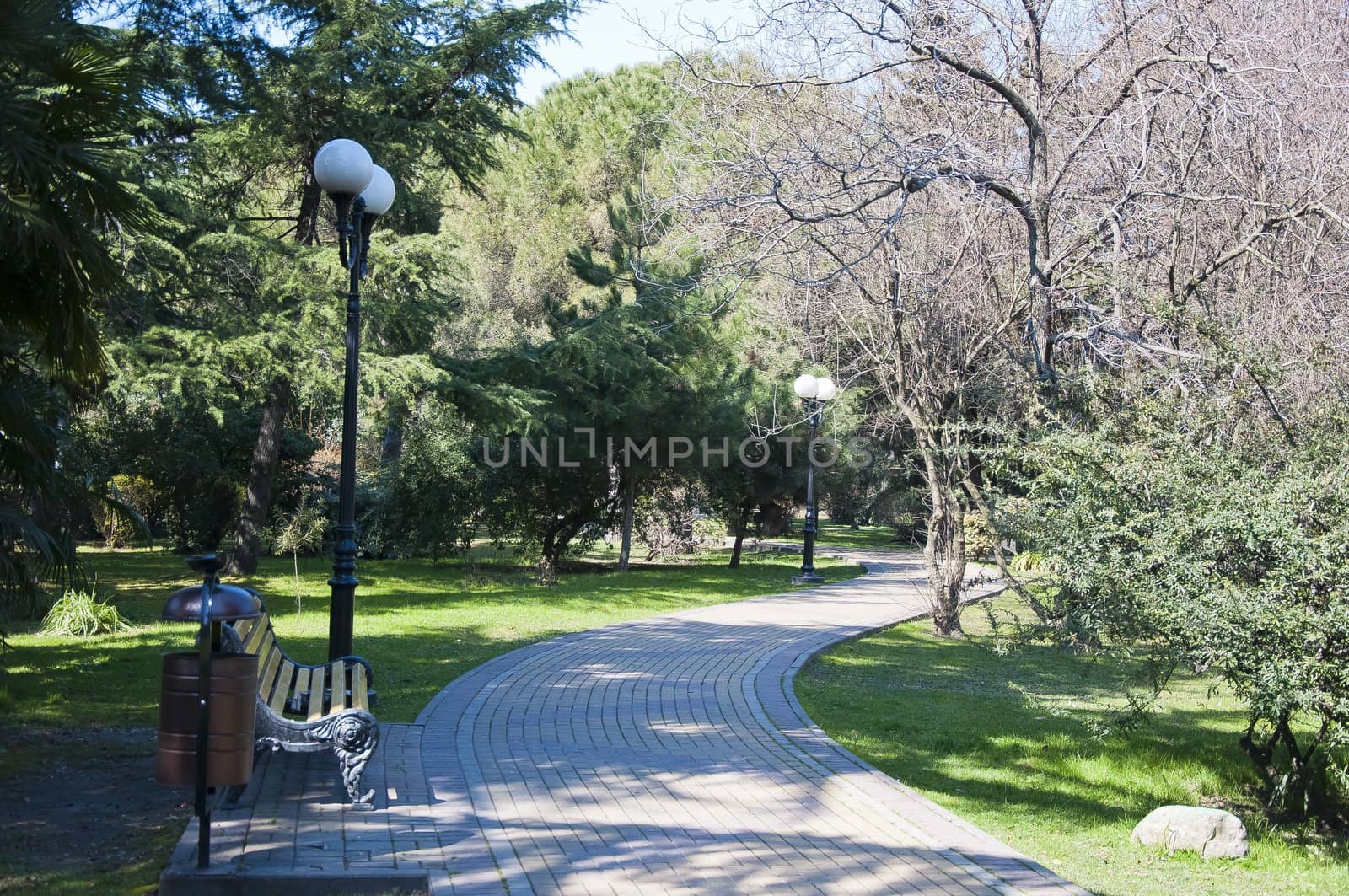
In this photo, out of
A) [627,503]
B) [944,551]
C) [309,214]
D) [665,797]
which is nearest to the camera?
[665,797]

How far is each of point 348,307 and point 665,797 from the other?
4020mm

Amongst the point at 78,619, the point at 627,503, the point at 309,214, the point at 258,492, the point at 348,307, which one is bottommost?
the point at 78,619

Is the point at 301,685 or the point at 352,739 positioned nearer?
Answer: the point at 352,739

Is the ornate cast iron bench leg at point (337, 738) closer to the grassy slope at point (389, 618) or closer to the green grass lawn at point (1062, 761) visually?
the grassy slope at point (389, 618)

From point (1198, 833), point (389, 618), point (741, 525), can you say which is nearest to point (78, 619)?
point (389, 618)

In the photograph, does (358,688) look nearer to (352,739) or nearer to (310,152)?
(352,739)

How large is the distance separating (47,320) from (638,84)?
26241mm

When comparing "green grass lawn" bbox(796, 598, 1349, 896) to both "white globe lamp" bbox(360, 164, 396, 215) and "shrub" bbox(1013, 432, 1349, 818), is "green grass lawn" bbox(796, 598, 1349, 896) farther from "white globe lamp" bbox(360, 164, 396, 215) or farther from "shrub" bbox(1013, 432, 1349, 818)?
"white globe lamp" bbox(360, 164, 396, 215)

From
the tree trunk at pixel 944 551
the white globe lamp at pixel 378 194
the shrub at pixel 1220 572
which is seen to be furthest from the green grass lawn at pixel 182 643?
A: the shrub at pixel 1220 572

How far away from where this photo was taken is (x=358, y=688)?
6.37 metres

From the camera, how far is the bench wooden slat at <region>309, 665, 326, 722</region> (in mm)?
5970

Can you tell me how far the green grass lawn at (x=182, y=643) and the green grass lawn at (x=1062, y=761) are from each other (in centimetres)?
362

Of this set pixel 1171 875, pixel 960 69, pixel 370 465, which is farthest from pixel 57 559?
pixel 370 465

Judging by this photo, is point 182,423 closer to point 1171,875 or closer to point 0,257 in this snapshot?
point 0,257
